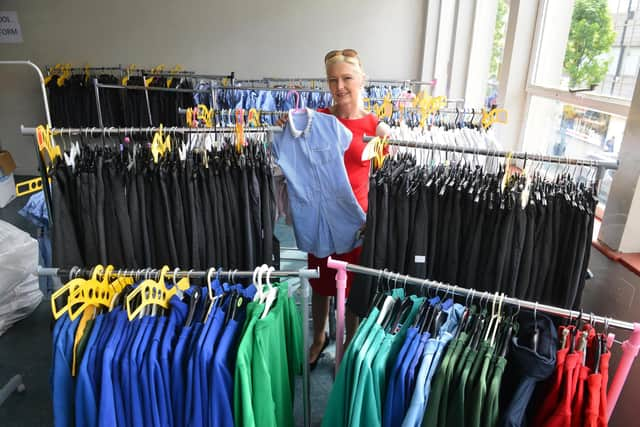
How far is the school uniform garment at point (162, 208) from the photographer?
172 centimetres

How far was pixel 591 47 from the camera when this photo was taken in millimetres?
2465

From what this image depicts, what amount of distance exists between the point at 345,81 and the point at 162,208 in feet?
3.25

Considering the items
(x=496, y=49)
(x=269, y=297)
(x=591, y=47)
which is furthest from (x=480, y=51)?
(x=269, y=297)

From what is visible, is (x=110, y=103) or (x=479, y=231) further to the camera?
(x=110, y=103)

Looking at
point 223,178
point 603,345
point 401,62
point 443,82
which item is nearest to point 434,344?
point 603,345

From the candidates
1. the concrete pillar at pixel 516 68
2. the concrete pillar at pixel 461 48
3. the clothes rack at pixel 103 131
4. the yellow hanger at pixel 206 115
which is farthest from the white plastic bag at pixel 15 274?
the concrete pillar at pixel 461 48

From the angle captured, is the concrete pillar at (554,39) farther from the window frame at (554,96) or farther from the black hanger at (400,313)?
the black hanger at (400,313)

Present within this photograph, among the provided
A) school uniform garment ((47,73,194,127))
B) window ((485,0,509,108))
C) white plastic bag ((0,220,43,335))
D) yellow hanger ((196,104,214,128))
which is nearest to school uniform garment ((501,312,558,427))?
yellow hanger ((196,104,214,128))

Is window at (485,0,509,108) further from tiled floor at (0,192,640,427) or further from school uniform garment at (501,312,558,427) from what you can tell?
school uniform garment at (501,312,558,427)

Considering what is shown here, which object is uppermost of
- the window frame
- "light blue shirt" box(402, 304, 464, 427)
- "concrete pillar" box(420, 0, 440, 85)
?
"concrete pillar" box(420, 0, 440, 85)

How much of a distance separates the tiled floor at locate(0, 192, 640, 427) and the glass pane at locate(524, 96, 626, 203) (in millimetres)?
535

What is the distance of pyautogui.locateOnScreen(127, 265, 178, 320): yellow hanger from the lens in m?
1.17

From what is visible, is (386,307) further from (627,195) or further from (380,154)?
(627,195)

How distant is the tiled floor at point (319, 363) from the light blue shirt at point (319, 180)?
2.81ft
